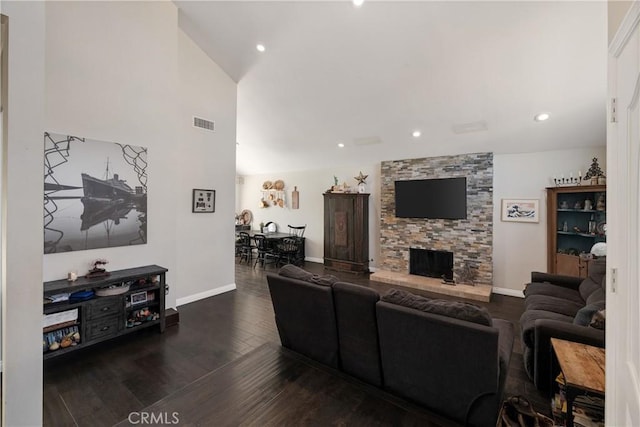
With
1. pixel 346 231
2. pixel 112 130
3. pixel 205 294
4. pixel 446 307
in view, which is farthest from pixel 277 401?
pixel 346 231

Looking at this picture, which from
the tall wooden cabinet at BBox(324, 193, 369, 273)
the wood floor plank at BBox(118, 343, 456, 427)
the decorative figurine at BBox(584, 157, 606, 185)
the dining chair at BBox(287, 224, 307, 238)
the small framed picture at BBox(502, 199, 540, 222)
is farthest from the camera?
the dining chair at BBox(287, 224, 307, 238)

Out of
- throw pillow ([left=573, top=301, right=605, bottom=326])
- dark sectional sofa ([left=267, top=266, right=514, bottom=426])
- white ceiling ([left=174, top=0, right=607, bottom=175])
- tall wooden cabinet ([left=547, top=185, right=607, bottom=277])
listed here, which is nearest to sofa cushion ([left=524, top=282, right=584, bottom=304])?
tall wooden cabinet ([left=547, top=185, right=607, bottom=277])

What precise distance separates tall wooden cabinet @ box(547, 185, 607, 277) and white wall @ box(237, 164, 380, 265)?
322 centimetres

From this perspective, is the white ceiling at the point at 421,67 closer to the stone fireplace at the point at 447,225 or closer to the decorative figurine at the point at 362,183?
the stone fireplace at the point at 447,225

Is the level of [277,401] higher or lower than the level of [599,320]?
lower

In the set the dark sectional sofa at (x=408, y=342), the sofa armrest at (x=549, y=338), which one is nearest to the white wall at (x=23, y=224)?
the dark sectional sofa at (x=408, y=342)

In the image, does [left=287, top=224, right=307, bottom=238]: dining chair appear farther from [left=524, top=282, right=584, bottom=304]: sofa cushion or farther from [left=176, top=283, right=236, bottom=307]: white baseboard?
[left=524, top=282, right=584, bottom=304]: sofa cushion

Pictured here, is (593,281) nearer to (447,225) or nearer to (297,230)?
(447,225)

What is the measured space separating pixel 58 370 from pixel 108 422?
1133 millimetres

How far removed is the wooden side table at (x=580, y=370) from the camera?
138 centimetres

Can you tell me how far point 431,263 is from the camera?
589cm

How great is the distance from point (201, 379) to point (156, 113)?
3.28 meters

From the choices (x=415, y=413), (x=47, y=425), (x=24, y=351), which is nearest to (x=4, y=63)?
(x=24, y=351)

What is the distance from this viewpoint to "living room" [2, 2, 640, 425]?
1474 mm
